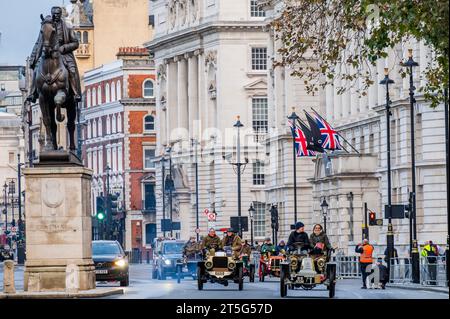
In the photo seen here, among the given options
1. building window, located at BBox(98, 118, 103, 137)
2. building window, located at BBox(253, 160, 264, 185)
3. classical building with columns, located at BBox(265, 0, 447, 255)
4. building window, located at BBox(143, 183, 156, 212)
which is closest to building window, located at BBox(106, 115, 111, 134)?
building window, located at BBox(98, 118, 103, 137)

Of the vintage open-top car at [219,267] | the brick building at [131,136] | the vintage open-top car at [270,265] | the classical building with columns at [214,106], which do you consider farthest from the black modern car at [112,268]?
the brick building at [131,136]

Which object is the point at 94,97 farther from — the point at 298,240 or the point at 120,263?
the point at 298,240

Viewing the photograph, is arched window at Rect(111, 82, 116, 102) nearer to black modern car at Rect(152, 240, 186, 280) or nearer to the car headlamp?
black modern car at Rect(152, 240, 186, 280)

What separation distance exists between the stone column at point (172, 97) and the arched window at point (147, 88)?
16.4m

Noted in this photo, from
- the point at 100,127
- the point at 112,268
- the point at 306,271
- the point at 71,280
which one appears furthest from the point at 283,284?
the point at 100,127

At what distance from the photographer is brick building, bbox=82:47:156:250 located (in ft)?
607

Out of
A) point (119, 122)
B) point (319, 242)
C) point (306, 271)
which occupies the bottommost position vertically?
point (306, 271)

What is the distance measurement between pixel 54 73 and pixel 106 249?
16956 mm

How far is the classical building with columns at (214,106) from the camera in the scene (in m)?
156

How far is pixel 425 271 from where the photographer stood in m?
66.4

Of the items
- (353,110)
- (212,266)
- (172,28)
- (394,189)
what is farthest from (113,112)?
(212,266)

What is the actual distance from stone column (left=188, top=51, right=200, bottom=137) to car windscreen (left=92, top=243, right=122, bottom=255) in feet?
343

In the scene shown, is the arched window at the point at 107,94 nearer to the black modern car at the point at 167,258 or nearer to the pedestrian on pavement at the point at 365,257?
the black modern car at the point at 167,258

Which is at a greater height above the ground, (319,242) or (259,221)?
(319,242)
